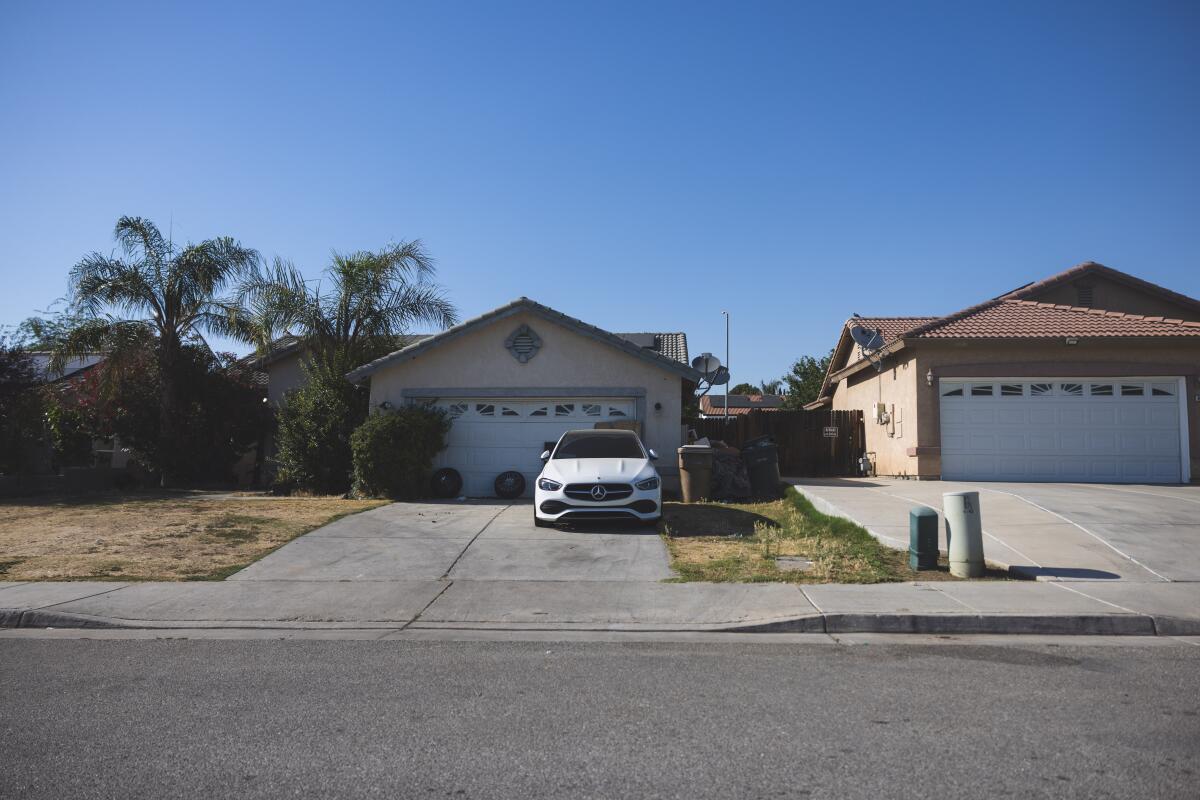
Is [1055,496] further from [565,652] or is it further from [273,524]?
[273,524]

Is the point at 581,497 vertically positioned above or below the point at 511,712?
above

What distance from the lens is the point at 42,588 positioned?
809 cm

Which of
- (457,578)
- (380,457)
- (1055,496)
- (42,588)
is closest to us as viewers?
(42,588)

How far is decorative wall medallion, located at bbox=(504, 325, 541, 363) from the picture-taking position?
53.7 ft

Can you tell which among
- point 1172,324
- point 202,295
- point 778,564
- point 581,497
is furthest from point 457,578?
point 1172,324

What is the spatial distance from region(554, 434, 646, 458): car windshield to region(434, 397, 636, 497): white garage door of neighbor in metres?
3.13

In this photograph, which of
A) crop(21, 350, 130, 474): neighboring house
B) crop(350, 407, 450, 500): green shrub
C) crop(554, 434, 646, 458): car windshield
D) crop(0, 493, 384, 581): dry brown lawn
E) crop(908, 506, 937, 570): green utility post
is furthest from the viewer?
crop(21, 350, 130, 474): neighboring house

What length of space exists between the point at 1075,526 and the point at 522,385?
399 inches

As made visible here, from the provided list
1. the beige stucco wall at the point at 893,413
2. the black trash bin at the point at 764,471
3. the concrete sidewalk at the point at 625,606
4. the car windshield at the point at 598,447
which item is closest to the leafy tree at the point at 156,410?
the car windshield at the point at 598,447

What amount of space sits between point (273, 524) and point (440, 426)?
178 inches

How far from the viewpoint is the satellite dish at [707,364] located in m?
17.8

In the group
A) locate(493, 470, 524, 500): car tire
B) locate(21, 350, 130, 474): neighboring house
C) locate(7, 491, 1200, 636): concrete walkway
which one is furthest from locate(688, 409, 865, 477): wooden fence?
locate(21, 350, 130, 474): neighboring house

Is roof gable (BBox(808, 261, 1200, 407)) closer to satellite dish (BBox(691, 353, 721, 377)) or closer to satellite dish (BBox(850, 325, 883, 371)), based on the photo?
satellite dish (BBox(850, 325, 883, 371))

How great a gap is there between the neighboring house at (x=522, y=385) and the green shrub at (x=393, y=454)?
1.03 m
